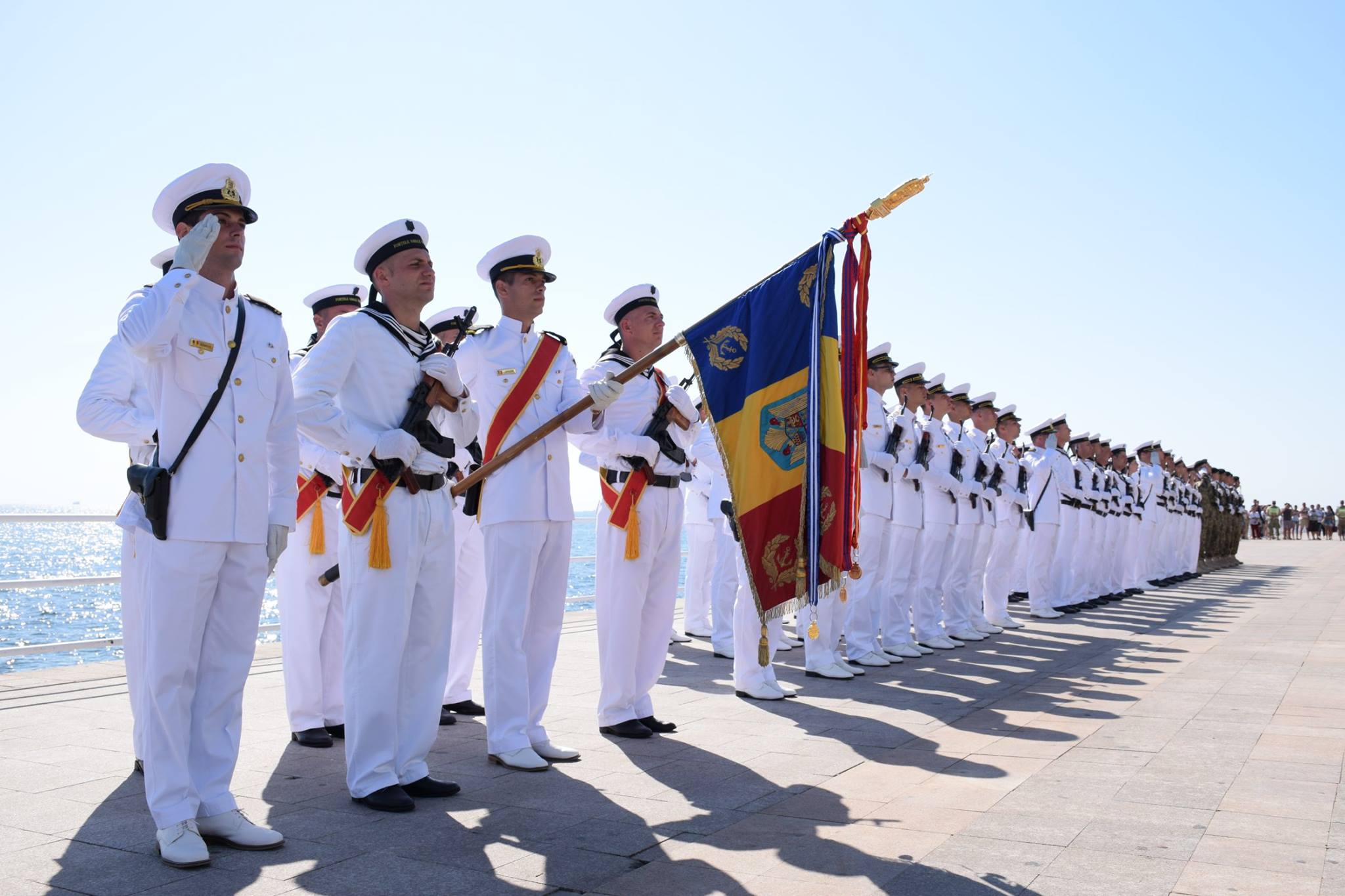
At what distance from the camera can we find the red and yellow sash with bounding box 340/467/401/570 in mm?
4543

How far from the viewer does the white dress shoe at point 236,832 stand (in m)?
3.88

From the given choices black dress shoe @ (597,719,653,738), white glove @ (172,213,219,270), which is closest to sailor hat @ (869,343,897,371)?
black dress shoe @ (597,719,653,738)

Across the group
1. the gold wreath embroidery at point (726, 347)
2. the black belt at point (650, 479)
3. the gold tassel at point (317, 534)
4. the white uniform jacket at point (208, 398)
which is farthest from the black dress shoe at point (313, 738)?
the gold wreath embroidery at point (726, 347)

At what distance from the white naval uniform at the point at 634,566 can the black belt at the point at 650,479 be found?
11 mm

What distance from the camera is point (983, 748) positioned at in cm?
571

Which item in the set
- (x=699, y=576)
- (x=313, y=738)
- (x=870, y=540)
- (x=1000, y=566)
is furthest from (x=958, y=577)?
(x=313, y=738)

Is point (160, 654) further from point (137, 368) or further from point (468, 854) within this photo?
point (137, 368)

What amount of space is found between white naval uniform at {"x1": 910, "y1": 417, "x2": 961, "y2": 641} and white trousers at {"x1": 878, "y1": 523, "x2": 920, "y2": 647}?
571 mm

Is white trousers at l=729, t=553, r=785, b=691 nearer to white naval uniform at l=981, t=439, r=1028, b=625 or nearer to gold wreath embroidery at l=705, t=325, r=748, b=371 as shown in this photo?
gold wreath embroidery at l=705, t=325, r=748, b=371

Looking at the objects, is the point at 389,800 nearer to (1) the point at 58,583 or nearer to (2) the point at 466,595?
(2) the point at 466,595

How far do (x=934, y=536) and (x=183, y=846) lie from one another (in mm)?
7837

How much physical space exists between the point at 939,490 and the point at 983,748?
504 cm

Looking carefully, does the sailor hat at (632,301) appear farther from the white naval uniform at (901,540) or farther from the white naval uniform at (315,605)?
the white naval uniform at (901,540)

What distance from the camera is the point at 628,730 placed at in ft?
19.6
